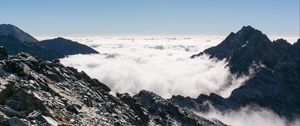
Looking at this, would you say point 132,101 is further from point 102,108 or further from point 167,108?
point 167,108

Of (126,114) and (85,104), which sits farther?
(126,114)

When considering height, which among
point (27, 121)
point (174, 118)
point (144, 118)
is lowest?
point (174, 118)

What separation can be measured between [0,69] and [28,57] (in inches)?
1144

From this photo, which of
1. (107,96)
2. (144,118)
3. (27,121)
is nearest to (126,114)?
(107,96)

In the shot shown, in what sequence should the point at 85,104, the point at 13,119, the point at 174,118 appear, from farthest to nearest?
the point at 174,118 < the point at 85,104 < the point at 13,119

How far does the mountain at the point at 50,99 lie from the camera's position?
171 ft

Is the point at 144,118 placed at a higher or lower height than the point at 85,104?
lower

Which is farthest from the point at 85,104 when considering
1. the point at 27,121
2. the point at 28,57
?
the point at 27,121

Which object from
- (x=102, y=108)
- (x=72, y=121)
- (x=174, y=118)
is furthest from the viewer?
(x=174, y=118)

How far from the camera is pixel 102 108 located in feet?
268

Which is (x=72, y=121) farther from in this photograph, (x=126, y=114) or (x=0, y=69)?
(x=126, y=114)

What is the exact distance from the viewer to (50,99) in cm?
6475

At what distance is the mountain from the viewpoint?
171ft

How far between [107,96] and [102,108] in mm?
18277
